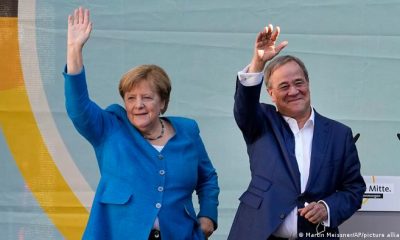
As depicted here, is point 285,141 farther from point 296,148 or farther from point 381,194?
point 381,194

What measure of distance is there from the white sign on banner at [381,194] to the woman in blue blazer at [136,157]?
0.85 m

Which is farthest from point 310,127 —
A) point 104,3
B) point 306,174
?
point 104,3

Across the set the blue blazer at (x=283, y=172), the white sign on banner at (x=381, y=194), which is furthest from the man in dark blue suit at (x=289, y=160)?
the white sign on banner at (x=381, y=194)

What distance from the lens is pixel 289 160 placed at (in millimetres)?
2371

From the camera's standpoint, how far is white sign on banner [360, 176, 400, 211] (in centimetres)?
292

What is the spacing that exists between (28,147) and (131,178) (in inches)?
41.0

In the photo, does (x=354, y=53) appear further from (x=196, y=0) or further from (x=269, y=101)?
(x=196, y=0)

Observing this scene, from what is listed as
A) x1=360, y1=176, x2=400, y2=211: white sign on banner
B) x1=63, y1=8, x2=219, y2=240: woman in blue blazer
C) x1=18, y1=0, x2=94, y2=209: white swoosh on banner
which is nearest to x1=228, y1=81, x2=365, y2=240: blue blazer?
Answer: x1=63, y1=8, x2=219, y2=240: woman in blue blazer

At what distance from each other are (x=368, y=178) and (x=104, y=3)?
136 centimetres

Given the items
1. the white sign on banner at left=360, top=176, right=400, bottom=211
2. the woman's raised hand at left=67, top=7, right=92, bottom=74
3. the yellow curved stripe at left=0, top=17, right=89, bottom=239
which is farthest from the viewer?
the yellow curved stripe at left=0, top=17, right=89, bottom=239

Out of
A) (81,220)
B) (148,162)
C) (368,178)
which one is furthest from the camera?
(81,220)

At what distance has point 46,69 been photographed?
315cm

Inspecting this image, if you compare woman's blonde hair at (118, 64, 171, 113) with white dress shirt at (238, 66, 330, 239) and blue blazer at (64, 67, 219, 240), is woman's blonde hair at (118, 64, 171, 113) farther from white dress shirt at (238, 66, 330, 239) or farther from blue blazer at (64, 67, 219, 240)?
white dress shirt at (238, 66, 330, 239)

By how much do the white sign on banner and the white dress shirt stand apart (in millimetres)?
600
